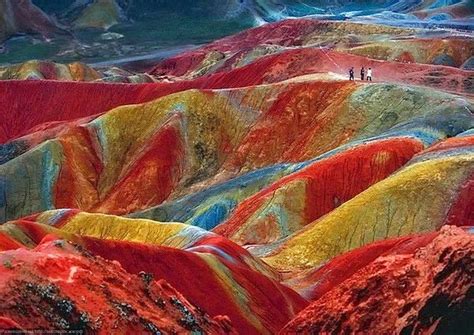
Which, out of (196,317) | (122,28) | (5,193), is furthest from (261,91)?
(122,28)

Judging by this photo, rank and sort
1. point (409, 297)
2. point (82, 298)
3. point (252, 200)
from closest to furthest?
1. point (409, 297)
2. point (82, 298)
3. point (252, 200)

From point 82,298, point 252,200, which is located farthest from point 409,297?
point 252,200

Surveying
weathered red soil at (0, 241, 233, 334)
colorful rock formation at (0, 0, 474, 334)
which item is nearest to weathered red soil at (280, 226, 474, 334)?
colorful rock formation at (0, 0, 474, 334)

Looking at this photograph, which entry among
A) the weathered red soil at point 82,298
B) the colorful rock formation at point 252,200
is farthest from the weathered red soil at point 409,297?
the weathered red soil at point 82,298

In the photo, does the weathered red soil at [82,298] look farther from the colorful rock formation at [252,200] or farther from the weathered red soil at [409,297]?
the weathered red soil at [409,297]

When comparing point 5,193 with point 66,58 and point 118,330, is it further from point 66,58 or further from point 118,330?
point 66,58

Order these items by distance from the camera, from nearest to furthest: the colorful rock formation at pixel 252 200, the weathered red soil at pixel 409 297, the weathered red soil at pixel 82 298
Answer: the weathered red soil at pixel 409 297 < the weathered red soil at pixel 82 298 < the colorful rock formation at pixel 252 200

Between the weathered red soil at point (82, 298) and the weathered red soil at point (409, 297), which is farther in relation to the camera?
the weathered red soil at point (82, 298)

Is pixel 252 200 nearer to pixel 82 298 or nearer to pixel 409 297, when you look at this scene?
pixel 82 298

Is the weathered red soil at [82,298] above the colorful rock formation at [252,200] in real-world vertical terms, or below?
above

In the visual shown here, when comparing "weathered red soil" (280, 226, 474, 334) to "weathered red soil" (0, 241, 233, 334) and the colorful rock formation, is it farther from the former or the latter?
"weathered red soil" (0, 241, 233, 334)

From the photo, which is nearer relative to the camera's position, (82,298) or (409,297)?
(409,297)

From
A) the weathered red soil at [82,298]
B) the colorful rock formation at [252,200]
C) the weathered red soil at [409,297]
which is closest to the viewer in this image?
the weathered red soil at [409,297]
